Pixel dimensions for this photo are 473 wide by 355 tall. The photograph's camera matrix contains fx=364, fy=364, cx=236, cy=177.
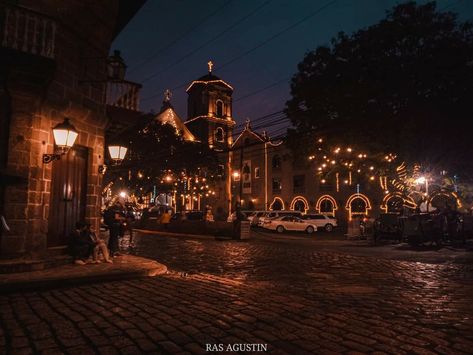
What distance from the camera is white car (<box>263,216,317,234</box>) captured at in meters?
29.4

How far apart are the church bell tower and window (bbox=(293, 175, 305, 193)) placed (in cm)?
1585

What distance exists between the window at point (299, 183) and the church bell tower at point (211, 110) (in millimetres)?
15846

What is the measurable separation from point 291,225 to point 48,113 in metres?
22.8

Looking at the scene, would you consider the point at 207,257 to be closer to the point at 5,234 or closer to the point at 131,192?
the point at 5,234

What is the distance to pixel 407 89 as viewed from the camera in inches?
761

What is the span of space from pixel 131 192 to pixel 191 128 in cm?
2712

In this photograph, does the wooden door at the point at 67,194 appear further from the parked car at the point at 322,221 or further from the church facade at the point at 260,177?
the parked car at the point at 322,221

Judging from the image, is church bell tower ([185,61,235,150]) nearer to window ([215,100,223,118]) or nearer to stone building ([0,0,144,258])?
window ([215,100,223,118])

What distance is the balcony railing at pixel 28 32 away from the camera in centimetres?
814

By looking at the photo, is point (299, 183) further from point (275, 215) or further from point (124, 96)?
point (124, 96)

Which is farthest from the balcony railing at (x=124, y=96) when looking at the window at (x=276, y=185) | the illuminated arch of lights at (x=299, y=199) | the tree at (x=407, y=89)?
the window at (x=276, y=185)

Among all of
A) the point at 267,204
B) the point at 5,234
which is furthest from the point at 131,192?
the point at 5,234

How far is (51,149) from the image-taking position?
932 centimetres

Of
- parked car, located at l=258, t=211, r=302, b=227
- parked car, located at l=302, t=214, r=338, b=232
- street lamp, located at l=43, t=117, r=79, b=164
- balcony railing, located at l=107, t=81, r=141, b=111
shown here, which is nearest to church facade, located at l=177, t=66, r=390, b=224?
parked car, located at l=258, t=211, r=302, b=227
